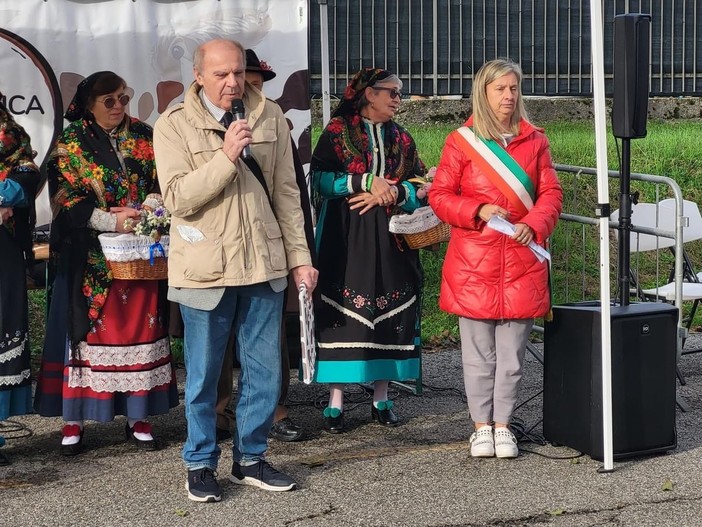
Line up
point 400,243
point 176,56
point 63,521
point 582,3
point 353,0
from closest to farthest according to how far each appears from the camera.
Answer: point 63,521 < point 400,243 < point 176,56 < point 353,0 < point 582,3

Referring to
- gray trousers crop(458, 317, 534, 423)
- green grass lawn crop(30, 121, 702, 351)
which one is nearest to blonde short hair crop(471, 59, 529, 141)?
gray trousers crop(458, 317, 534, 423)

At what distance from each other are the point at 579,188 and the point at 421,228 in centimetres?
492

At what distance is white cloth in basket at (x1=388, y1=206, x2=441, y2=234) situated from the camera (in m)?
6.29

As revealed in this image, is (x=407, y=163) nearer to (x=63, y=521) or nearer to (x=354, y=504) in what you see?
(x=354, y=504)

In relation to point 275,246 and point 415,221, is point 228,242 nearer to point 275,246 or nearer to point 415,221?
point 275,246

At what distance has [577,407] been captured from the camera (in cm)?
582

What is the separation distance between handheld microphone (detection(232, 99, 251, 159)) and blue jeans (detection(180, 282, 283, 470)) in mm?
601

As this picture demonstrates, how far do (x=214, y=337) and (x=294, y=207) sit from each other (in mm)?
650

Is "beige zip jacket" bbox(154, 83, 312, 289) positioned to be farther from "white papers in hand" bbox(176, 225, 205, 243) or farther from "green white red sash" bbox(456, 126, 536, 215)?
"green white red sash" bbox(456, 126, 536, 215)

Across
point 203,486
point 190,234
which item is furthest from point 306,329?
point 203,486

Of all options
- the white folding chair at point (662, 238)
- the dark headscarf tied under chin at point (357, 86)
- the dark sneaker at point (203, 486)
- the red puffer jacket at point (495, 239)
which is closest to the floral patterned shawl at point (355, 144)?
the dark headscarf tied under chin at point (357, 86)

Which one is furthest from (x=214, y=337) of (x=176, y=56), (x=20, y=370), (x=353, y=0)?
(x=353, y=0)

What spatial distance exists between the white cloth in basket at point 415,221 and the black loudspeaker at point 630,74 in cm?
102

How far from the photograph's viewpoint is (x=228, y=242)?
16.3ft
